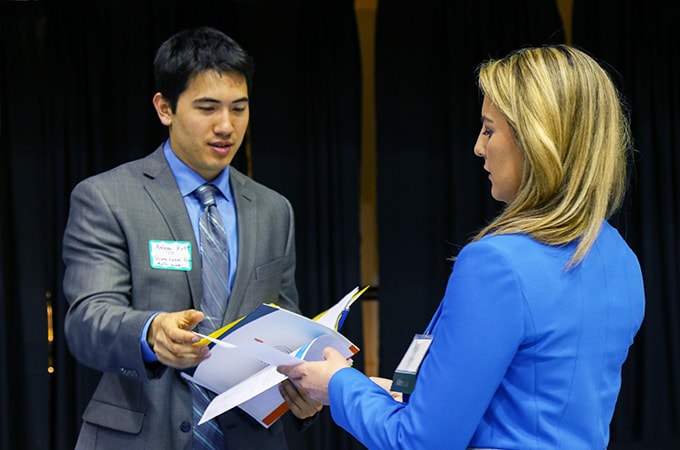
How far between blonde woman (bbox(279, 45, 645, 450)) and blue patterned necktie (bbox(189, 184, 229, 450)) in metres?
0.70

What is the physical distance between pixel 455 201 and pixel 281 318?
10.9ft

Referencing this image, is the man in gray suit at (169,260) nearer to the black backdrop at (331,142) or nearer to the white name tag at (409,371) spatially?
the white name tag at (409,371)

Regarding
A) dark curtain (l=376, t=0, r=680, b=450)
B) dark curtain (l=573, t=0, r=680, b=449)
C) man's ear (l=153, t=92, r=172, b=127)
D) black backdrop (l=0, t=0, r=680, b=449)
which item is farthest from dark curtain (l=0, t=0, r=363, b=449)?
man's ear (l=153, t=92, r=172, b=127)

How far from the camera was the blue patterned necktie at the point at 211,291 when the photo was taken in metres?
2.04

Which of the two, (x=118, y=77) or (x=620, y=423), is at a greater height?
(x=118, y=77)

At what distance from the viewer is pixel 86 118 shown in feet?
14.8

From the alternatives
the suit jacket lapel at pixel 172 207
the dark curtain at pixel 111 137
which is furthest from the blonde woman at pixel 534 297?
the dark curtain at pixel 111 137

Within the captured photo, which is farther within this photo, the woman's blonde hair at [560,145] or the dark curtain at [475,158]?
the dark curtain at [475,158]

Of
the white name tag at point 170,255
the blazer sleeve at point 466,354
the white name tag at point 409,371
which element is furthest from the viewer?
the white name tag at point 170,255

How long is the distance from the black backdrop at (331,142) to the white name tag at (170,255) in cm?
262

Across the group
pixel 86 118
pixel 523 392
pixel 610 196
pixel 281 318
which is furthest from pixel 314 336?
pixel 86 118

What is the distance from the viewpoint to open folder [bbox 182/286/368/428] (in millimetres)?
1648

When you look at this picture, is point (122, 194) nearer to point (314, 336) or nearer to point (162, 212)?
point (162, 212)

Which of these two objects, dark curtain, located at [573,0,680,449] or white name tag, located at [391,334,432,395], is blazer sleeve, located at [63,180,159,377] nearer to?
white name tag, located at [391,334,432,395]
